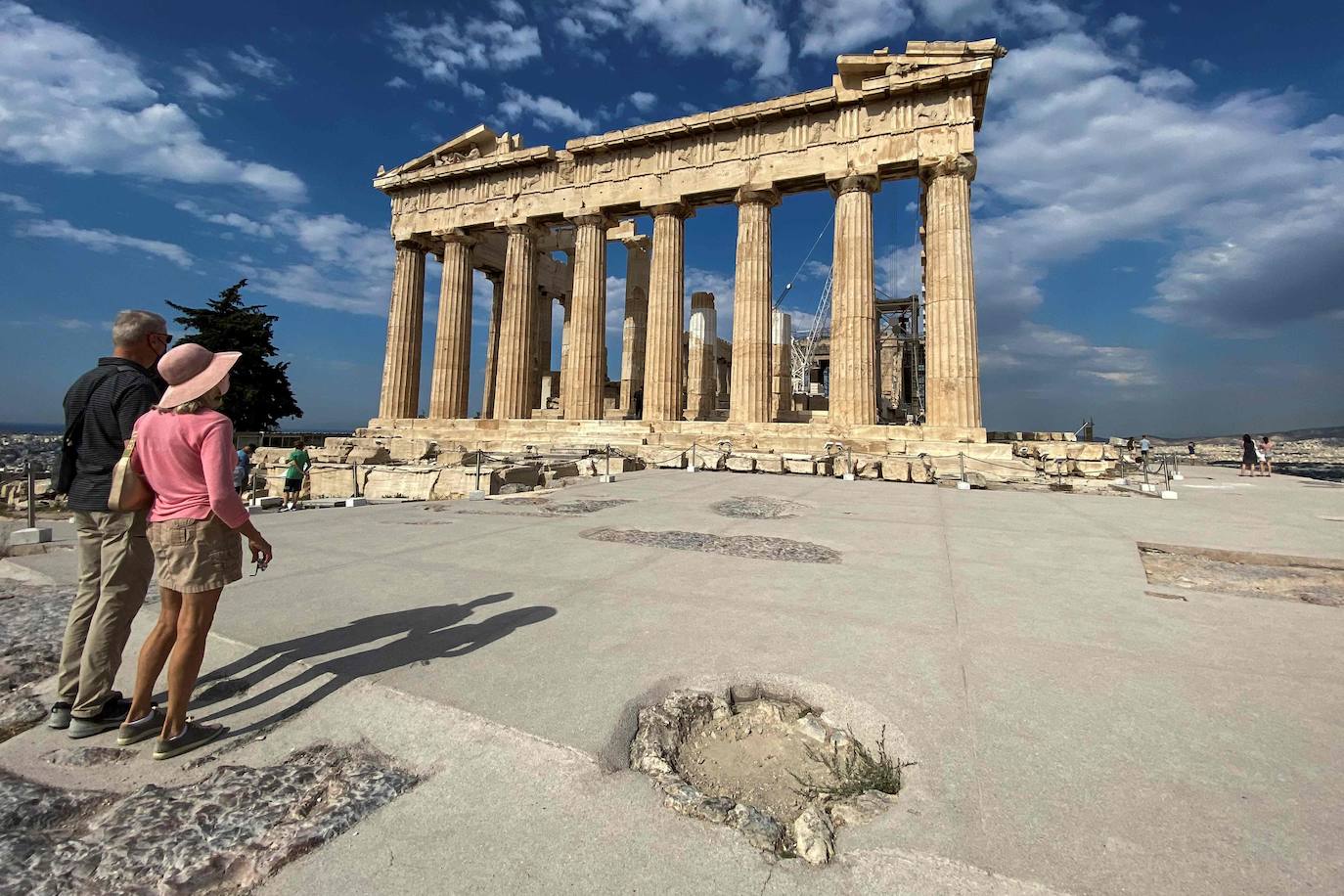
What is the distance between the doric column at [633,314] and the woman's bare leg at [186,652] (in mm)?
23158

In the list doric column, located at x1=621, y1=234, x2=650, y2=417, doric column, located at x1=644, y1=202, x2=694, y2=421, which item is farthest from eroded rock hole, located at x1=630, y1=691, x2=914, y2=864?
doric column, located at x1=621, y1=234, x2=650, y2=417

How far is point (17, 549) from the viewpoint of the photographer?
5.25 metres

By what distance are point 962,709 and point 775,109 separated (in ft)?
69.3

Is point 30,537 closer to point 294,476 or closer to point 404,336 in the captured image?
point 294,476

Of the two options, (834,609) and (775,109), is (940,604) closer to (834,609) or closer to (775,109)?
(834,609)

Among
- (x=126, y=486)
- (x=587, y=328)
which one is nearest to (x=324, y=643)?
(x=126, y=486)

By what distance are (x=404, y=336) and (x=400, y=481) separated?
48.0 ft

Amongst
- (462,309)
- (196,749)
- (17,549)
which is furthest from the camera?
(462,309)

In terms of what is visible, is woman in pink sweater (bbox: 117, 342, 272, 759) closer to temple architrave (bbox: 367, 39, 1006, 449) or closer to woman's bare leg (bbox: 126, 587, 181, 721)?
woman's bare leg (bbox: 126, 587, 181, 721)

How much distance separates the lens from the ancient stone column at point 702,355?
23.1 meters

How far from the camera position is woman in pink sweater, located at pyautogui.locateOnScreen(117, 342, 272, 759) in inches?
85.4

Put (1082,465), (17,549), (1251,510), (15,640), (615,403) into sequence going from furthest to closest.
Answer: (615,403)
(1082,465)
(1251,510)
(17,549)
(15,640)

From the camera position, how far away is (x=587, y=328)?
21.7 metres

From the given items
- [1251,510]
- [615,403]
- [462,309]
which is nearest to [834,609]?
[1251,510]
